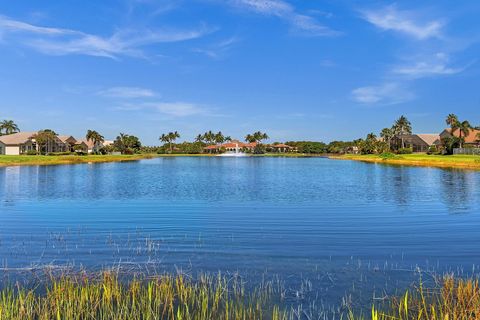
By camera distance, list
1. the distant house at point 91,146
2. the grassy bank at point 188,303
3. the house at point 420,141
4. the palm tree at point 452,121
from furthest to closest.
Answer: the distant house at point 91,146 → the house at point 420,141 → the palm tree at point 452,121 → the grassy bank at point 188,303

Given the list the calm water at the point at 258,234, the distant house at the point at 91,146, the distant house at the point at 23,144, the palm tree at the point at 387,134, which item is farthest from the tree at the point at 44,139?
the palm tree at the point at 387,134

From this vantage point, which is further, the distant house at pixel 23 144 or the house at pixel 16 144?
the distant house at pixel 23 144

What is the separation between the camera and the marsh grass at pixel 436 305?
8.68 metres

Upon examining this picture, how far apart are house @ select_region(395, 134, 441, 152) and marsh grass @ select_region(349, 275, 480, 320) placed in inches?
6393

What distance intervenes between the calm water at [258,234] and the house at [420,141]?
13393 centimetres

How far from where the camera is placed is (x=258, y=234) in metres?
19.7

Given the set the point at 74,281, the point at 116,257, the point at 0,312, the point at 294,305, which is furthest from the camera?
the point at 116,257

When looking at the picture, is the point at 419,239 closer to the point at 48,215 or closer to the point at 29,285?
the point at 29,285

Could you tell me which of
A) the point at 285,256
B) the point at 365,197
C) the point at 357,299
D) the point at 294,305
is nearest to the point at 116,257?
the point at 285,256

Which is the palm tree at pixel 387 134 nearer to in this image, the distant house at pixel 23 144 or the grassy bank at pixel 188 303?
the distant house at pixel 23 144

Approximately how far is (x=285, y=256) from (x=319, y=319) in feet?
20.1

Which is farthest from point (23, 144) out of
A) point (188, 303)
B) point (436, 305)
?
point (436, 305)

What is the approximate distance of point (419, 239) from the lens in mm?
18594

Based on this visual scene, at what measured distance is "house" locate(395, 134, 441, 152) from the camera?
159m
